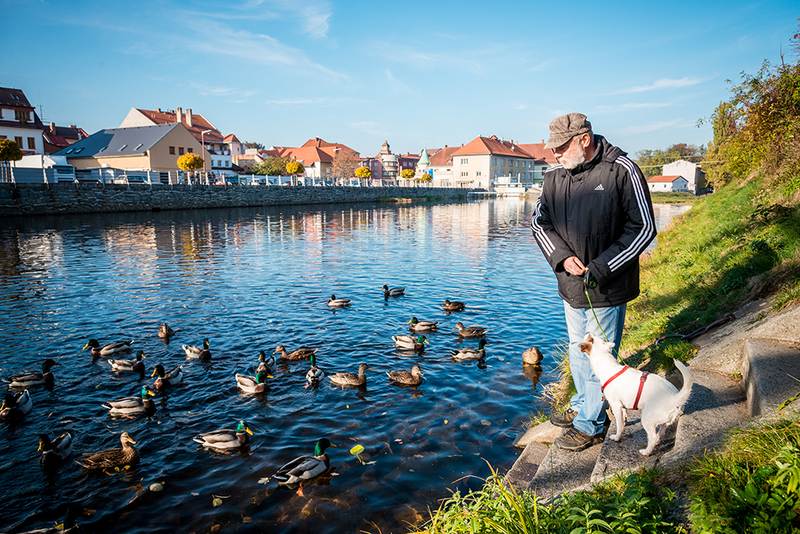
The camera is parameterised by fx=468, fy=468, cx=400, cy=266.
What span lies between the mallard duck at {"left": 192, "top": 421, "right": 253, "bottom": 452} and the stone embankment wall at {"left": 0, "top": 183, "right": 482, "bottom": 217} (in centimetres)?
4390

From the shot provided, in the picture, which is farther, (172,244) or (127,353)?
(172,244)

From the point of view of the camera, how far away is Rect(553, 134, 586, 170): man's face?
5.03 meters

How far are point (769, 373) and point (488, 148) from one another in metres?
150

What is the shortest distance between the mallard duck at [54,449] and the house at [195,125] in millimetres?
92949

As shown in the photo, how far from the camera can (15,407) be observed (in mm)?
8938

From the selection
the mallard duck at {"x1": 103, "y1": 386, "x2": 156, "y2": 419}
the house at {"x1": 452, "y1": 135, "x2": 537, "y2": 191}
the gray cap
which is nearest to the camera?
the gray cap

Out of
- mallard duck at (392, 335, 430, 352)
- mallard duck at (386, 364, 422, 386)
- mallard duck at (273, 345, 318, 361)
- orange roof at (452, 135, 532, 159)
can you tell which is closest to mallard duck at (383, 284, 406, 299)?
mallard duck at (392, 335, 430, 352)

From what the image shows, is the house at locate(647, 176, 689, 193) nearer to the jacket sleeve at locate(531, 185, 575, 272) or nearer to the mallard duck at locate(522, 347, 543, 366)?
the mallard duck at locate(522, 347, 543, 366)

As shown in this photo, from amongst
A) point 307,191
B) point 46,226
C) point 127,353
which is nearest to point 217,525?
point 127,353

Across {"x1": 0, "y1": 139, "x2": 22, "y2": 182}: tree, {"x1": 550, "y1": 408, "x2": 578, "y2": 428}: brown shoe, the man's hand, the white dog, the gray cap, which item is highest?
{"x1": 0, "y1": 139, "x2": 22, "y2": 182}: tree

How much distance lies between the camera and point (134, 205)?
49906 mm

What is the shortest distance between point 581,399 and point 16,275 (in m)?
23.5

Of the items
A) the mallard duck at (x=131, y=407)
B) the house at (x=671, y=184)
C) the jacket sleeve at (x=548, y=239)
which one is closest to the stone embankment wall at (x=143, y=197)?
the mallard duck at (x=131, y=407)

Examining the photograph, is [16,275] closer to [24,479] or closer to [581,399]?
[24,479]
